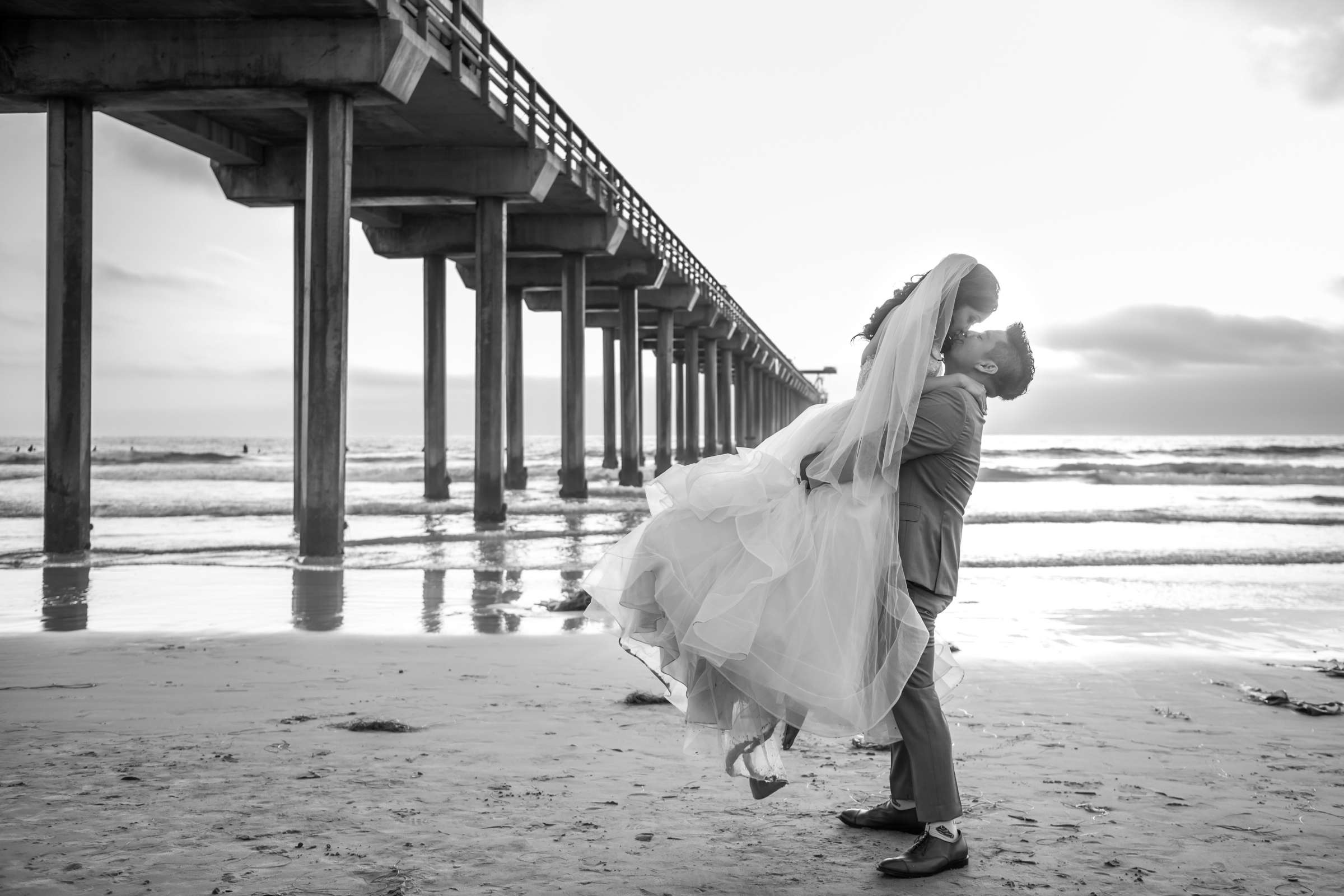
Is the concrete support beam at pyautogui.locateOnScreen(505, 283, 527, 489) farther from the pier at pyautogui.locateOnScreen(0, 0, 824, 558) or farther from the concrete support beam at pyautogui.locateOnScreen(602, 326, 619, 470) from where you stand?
the concrete support beam at pyautogui.locateOnScreen(602, 326, 619, 470)

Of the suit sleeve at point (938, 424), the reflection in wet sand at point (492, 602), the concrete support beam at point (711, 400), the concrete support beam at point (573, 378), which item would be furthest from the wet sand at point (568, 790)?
the concrete support beam at point (711, 400)

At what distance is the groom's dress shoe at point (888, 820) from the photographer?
3.39 metres

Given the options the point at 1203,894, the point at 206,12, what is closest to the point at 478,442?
the point at 206,12

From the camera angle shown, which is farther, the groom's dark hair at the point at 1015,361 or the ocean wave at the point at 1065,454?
the ocean wave at the point at 1065,454

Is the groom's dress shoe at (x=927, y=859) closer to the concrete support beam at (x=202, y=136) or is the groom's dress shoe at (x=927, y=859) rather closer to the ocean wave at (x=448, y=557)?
the ocean wave at (x=448, y=557)

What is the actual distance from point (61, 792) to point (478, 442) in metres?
14.4

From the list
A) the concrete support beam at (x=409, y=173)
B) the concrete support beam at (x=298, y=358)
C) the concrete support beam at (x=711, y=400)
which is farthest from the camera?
the concrete support beam at (x=711, y=400)

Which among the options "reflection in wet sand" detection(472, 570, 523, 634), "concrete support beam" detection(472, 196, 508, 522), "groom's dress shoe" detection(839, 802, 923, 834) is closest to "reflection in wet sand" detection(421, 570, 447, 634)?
"reflection in wet sand" detection(472, 570, 523, 634)

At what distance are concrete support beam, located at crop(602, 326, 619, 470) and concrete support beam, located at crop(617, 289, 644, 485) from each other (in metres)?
9.59

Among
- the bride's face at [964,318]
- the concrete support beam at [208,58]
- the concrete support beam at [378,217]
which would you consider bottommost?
the bride's face at [964,318]

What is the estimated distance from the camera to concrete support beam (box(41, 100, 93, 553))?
12492mm

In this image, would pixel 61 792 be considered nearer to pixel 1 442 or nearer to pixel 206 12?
pixel 206 12

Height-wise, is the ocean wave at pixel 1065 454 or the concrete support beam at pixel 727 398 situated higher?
the concrete support beam at pixel 727 398

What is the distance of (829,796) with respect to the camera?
3770 mm
